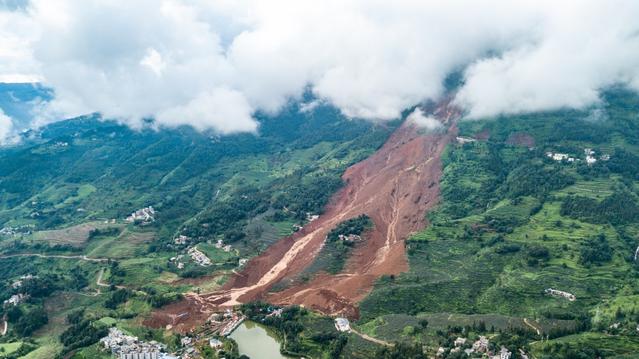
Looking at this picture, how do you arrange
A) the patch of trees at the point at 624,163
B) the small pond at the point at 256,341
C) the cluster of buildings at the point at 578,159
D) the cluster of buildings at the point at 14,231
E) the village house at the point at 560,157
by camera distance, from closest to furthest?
the small pond at the point at 256,341 → the patch of trees at the point at 624,163 → the cluster of buildings at the point at 578,159 → the village house at the point at 560,157 → the cluster of buildings at the point at 14,231

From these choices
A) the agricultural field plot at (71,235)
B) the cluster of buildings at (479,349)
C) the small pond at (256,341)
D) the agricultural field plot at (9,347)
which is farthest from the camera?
the agricultural field plot at (71,235)

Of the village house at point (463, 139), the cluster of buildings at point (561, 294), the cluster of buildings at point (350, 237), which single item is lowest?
the cluster of buildings at point (561, 294)

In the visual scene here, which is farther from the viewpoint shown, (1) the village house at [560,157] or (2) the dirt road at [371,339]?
(1) the village house at [560,157]

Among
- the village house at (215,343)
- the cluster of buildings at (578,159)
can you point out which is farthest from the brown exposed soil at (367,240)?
the cluster of buildings at (578,159)

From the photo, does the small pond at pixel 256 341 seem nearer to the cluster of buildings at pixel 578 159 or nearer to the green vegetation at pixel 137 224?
the green vegetation at pixel 137 224

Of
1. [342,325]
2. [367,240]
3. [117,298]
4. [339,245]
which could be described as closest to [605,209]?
[367,240]

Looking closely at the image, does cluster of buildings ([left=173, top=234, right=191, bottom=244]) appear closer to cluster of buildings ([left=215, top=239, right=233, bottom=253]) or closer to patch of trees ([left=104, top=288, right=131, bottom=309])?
cluster of buildings ([left=215, top=239, right=233, bottom=253])

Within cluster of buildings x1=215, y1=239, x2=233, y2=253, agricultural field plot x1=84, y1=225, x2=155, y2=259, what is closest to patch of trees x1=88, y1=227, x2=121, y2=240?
agricultural field plot x1=84, y1=225, x2=155, y2=259

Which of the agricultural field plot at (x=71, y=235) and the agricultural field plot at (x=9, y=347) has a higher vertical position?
the agricultural field plot at (x=71, y=235)
